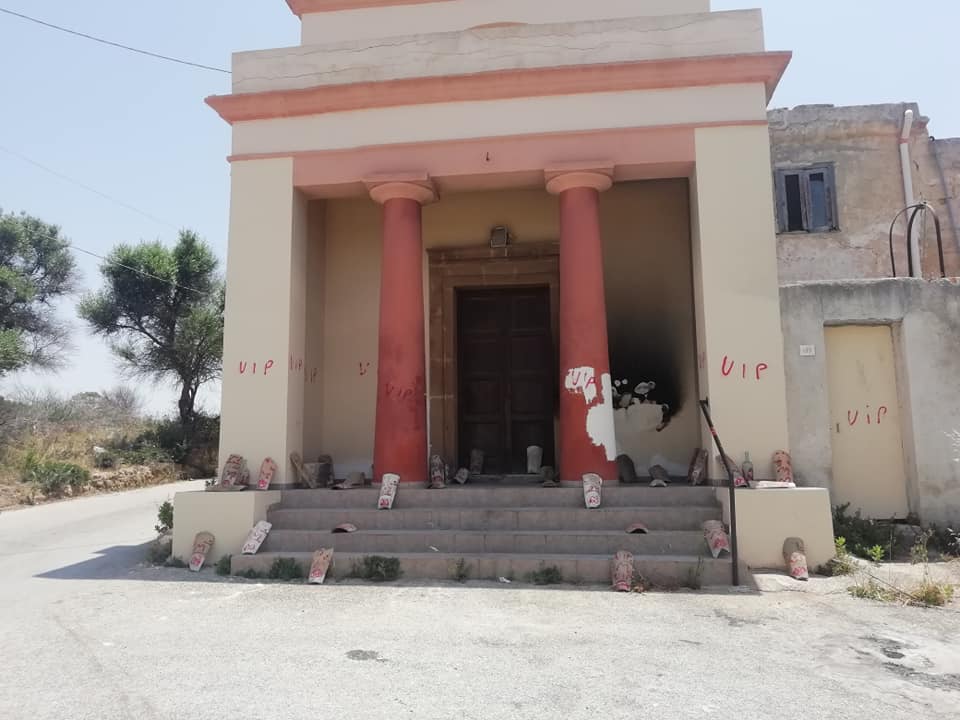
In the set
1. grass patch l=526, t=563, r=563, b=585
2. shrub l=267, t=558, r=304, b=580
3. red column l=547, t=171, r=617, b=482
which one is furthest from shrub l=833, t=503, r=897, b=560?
shrub l=267, t=558, r=304, b=580

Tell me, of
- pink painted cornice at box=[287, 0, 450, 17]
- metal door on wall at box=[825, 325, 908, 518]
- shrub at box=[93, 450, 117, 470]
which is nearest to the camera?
metal door on wall at box=[825, 325, 908, 518]

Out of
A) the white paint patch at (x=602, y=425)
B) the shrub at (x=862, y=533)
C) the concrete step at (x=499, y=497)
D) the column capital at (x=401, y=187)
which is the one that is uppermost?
the column capital at (x=401, y=187)

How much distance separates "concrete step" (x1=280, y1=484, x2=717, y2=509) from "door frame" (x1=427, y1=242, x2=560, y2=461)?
1762 millimetres

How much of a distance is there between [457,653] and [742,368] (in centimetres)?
416

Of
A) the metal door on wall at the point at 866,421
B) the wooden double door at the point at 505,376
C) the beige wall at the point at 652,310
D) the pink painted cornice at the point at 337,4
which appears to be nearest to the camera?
the metal door on wall at the point at 866,421

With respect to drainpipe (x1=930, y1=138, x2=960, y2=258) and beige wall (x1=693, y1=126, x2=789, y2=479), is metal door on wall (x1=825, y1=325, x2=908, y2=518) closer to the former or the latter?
beige wall (x1=693, y1=126, x2=789, y2=479)

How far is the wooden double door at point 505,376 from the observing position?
8.94m

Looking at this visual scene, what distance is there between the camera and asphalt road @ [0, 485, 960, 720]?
10.5 feet

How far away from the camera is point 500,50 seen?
734cm

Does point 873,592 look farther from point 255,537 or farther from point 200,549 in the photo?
point 200,549

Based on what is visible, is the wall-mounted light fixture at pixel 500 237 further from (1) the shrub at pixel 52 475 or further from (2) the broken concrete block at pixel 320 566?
(1) the shrub at pixel 52 475

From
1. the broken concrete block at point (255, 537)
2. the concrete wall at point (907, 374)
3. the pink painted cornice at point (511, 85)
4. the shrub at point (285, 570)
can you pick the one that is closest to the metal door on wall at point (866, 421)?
the concrete wall at point (907, 374)

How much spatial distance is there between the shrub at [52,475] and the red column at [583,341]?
406 inches

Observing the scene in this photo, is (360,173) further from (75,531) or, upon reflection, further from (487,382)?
(75,531)
